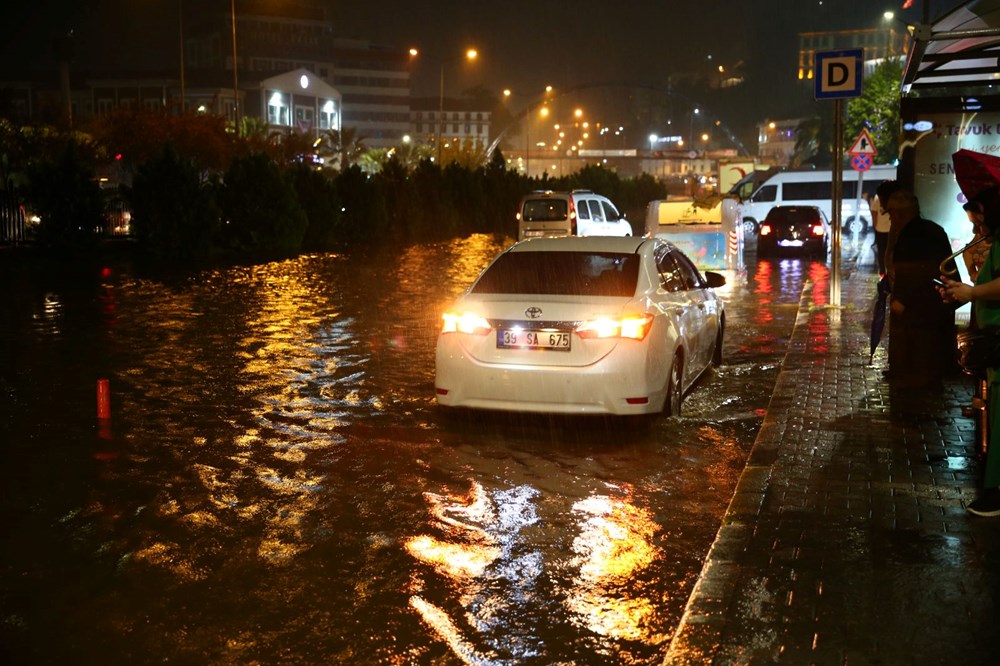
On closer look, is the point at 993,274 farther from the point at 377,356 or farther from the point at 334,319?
the point at 334,319

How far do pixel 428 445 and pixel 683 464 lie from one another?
190 cm

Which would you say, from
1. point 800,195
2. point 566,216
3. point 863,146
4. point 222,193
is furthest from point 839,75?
point 800,195

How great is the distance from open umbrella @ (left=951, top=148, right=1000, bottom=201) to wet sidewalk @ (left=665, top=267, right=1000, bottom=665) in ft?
5.82

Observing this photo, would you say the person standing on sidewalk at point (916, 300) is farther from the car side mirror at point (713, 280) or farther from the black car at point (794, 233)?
the black car at point (794, 233)

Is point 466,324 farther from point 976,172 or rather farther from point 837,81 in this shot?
point 837,81

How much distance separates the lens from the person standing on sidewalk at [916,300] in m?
10.2

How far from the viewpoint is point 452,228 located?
49.4m

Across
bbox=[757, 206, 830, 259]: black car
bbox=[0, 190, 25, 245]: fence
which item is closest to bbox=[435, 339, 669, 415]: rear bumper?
bbox=[757, 206, 830, 259]: black car

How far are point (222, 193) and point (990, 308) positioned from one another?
2934 centimetres

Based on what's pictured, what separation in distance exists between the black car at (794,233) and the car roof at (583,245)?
23414 mm

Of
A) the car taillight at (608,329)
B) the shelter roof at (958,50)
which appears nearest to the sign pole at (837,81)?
the shelter roof at (958,50)

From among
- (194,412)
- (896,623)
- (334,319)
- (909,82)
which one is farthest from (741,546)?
(334,319)

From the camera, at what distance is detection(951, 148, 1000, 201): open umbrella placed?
645 cm

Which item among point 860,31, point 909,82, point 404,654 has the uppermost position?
point 860,31
